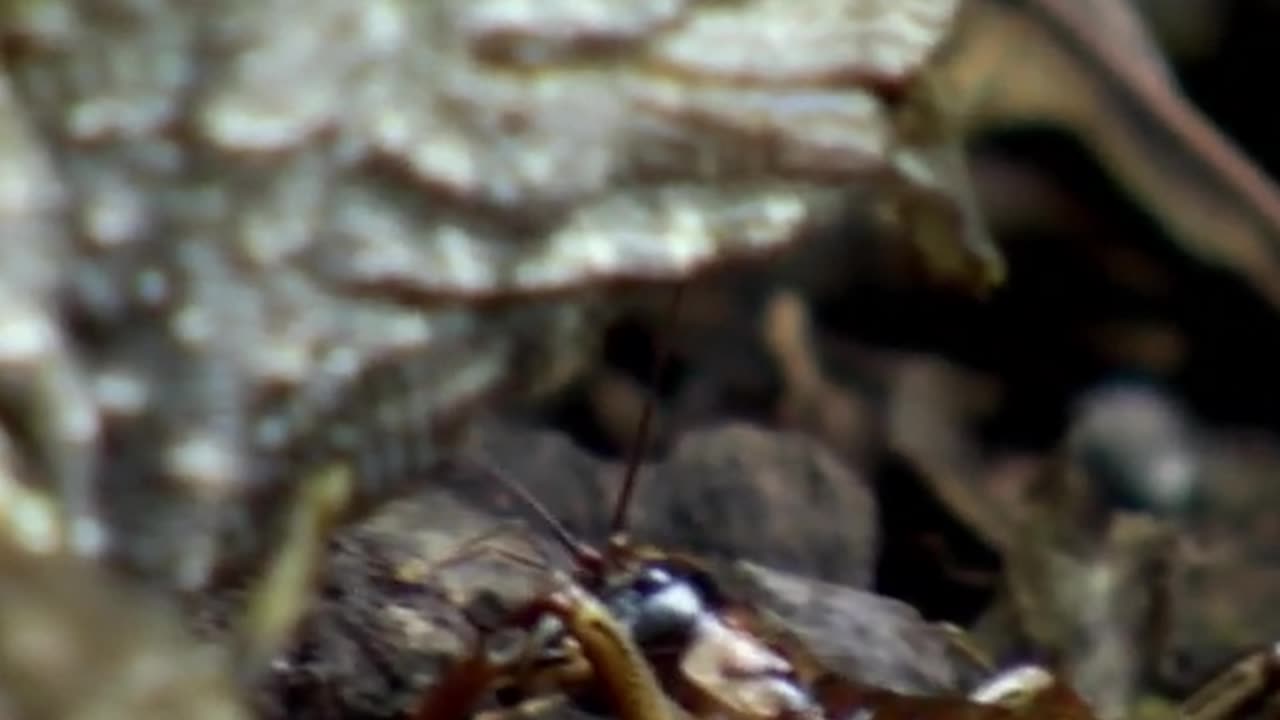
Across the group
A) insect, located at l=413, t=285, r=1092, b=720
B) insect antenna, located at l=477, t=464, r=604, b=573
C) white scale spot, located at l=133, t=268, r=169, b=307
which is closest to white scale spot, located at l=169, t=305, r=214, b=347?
white scale spot, located at l=133, t=268, r=169, b=307

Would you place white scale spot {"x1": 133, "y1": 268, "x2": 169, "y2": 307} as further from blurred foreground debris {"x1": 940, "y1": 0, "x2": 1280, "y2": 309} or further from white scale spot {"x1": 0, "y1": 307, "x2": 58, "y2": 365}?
blurred foreground debris {"x1": 940, "y1": 0, "x2": 1280, "y2": 309}

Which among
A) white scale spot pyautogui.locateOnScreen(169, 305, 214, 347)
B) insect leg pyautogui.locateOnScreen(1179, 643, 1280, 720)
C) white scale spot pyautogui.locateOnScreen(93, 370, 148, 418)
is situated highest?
white scale spot pyautogui.locateOnScreen(169, 305, 214, 347)

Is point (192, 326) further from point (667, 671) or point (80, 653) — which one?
point (667, 671)

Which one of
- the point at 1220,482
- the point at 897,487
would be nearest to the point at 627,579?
the point at 897,487

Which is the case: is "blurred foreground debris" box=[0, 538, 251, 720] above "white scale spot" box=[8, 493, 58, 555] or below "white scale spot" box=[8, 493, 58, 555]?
below

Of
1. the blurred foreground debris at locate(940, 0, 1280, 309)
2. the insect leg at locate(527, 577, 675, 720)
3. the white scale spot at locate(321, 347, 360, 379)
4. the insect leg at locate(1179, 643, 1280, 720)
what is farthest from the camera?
the blurred foreground debris at locate(940, 0, 1280, 309)

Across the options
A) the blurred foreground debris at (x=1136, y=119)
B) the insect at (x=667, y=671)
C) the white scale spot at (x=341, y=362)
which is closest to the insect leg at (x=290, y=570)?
the white scale spot at (x=341, y=362)

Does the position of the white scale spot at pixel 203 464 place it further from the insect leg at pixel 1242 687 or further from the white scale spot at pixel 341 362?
the insect leg at pixel 1242 687

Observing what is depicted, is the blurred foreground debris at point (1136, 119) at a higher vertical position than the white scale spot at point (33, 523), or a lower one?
higher
